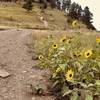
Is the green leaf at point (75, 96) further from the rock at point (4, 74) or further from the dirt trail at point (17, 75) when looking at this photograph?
the rock at point (4, 74)

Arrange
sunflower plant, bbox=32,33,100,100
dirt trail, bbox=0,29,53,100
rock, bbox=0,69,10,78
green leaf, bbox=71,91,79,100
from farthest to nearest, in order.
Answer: rock, bbox=0,69,10,78 → dirt trail, bbox=0,29,53,100 → sunflower plant, bbox=32,33,100,100 → green leaf, bbox=71,91,79,100

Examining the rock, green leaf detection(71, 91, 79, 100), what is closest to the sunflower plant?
green leaf detection(71, 91, 79, 100)

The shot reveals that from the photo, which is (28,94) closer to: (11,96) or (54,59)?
(11,96)

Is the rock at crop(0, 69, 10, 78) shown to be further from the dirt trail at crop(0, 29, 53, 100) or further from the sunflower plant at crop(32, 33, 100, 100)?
the sunflower plant at crop(32, 33, 100, 100)

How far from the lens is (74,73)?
6461mm

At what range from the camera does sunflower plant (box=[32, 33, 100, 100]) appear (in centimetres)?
588

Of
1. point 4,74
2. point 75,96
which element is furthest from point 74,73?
point 4,74

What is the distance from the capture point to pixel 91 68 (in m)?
6.38

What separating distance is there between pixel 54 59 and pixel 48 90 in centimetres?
66

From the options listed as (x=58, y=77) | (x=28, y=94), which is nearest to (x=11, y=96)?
(x=28, y=94)

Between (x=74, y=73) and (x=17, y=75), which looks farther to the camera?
(x=17, y=75)

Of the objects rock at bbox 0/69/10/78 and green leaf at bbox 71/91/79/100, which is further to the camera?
rock at bbox 0/69/10/78

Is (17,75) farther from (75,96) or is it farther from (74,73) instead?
(75,96)

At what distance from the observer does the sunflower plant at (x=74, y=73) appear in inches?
232
